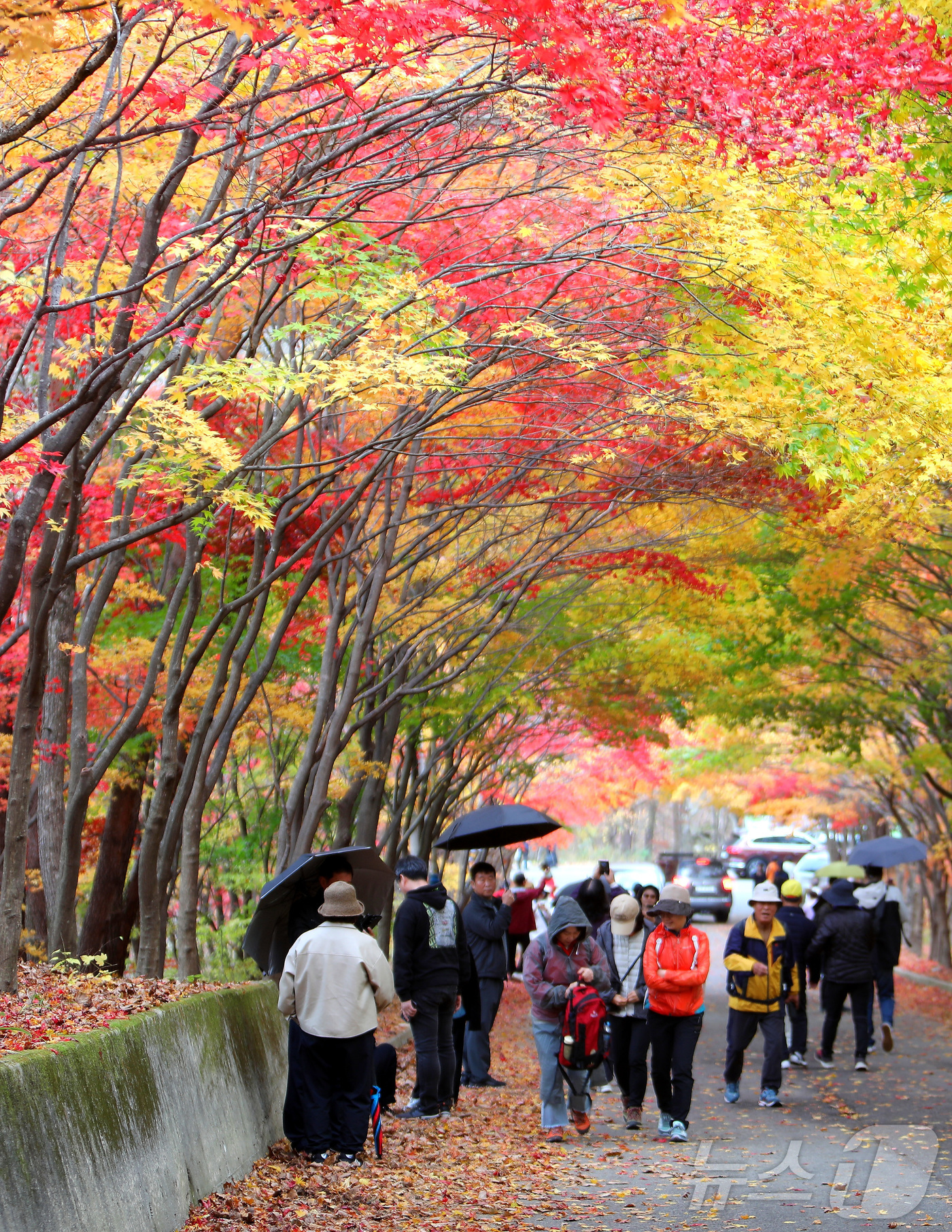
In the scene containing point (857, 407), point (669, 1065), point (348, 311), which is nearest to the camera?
point (669, 1065)

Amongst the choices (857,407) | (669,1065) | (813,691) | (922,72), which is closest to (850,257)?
(857,407)

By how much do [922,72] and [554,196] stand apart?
4958 millimetres

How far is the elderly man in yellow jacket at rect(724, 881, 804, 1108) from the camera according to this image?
10.5 metres

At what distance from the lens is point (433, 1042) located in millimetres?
9531

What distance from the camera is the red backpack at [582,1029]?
9.13 meters

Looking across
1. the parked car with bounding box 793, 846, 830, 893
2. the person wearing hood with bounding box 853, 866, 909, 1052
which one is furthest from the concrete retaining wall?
the parked car with bounding box 793, 846, 830, 893

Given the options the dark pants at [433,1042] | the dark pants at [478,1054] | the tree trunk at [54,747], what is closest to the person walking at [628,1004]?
the dark pants at [433,1042]

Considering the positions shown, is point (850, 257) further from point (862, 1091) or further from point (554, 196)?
point (862, 1091)

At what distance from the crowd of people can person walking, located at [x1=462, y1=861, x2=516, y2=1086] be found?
0.02 meters

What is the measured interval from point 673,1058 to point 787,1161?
3.97 ft

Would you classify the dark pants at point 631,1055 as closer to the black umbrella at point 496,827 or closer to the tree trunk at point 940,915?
the black umbrella at point 496,827

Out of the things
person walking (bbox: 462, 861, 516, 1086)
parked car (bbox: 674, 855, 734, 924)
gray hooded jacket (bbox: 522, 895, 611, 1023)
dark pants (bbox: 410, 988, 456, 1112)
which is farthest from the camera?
parked car (bbox: 674, 855, 734, 924)

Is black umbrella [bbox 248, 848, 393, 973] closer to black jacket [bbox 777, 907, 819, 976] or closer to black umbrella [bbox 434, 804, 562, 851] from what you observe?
black umbrella [bbox 434, 804, 562, 851]

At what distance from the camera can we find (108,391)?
687cm
